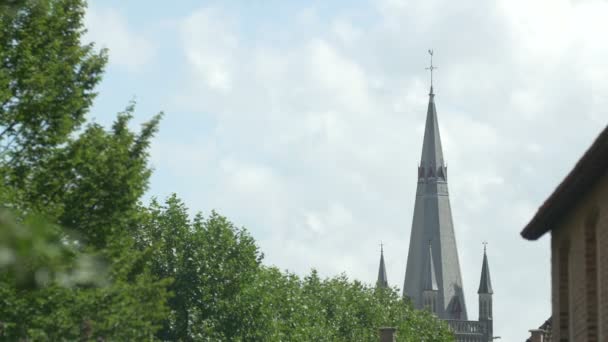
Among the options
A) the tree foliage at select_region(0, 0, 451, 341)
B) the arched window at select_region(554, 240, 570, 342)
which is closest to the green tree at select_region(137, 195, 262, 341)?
the tree foliage at select_region(0, 0, 451, 341)

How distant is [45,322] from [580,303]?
13.8m

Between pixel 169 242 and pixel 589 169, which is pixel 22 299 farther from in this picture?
pixel 169 242

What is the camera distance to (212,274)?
262 feet

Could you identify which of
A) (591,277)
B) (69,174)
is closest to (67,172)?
(69,174)

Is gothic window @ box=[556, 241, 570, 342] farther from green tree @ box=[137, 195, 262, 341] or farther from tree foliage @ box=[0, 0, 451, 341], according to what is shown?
green tree @ box=[137, 195, 262, 341]

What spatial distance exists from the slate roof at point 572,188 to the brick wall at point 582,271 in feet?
0.46

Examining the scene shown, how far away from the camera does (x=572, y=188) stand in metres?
19.9

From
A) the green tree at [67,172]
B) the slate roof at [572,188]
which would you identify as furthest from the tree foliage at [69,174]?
the slate roof at [572,188]

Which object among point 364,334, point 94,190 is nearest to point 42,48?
point 94,190

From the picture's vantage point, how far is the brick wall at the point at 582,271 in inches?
745

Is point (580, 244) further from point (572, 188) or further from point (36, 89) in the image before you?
point (36, 89)

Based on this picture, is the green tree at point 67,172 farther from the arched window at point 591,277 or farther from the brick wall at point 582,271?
the arched window at point 591,277

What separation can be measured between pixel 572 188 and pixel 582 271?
1.94 m

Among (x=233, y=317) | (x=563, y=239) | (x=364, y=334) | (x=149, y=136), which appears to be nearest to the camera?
(x=563, y=239)
